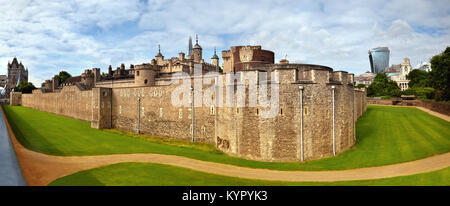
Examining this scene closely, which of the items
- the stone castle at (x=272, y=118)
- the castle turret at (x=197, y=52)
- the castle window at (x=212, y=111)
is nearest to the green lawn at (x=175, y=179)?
the stone castle at (x=272, y=118)

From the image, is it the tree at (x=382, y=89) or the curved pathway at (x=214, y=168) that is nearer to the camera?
the curved pathway at (x=214, y=168)

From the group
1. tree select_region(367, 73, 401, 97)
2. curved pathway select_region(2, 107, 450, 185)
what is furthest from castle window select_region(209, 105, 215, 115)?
tree select_region(367, 73, 401, 97)

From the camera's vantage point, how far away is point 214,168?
61.1 ft

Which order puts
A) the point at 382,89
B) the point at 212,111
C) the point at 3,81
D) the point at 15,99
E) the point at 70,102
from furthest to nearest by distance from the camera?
the point at 3,81 < the point at 15,99 < the point at 382,89 < the point at 70,102 < the point at 212,111

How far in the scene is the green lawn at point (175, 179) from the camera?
47.6ft

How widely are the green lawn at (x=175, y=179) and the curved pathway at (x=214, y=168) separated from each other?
2.78 feet

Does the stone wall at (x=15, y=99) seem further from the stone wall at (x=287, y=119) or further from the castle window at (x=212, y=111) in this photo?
the castle window at (x=212, y=111)

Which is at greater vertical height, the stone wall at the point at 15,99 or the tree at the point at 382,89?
the tree at the point at 382,89

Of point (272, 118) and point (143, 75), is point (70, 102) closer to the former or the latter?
point (143, 75)

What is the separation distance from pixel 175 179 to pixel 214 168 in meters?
3.85

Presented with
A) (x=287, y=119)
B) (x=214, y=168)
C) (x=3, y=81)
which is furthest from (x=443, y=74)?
(x=3, y=81)

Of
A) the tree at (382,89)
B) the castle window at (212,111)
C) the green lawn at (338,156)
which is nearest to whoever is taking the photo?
the green lawn at (338,156)

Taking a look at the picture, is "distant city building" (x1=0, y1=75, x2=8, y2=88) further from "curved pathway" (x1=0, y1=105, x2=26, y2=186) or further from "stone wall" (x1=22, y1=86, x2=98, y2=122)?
"curved pathway" (x1=0, y1=105, x2=26, y2=186)

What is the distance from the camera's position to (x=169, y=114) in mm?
32125
